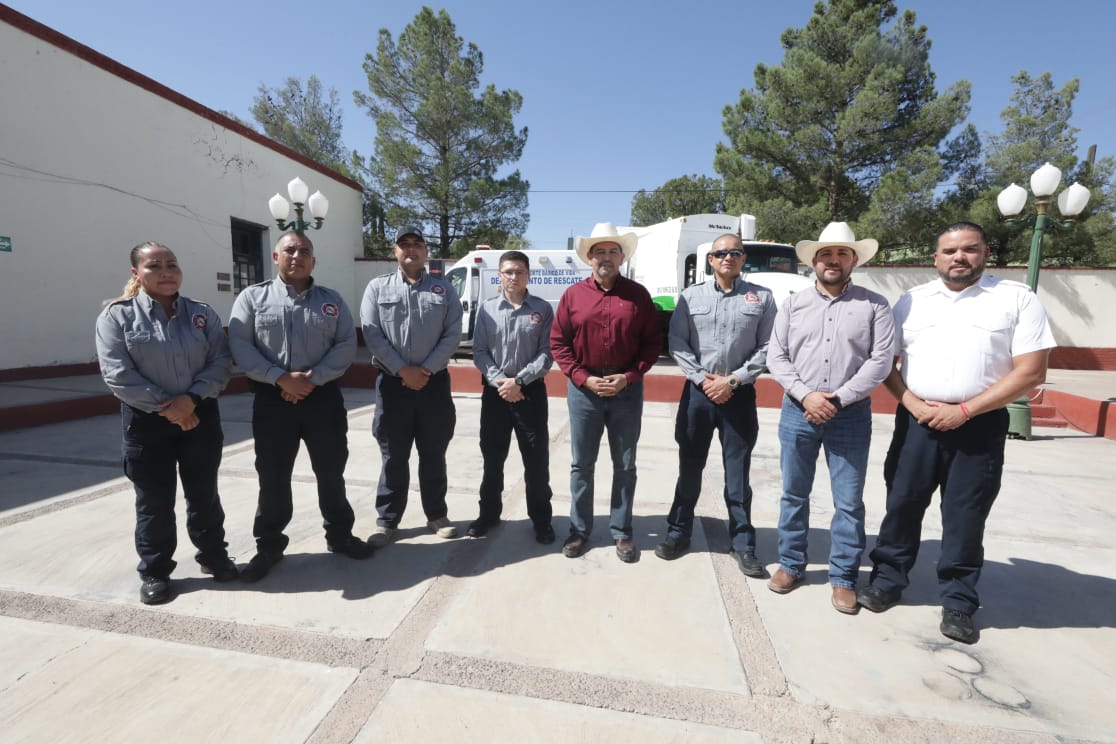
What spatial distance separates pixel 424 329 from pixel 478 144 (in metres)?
19.5

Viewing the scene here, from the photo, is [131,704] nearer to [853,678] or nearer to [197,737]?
[197,737]

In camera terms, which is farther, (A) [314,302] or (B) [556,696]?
(A) [314,302]

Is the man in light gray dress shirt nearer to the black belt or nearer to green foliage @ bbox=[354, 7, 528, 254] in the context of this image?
the black belt

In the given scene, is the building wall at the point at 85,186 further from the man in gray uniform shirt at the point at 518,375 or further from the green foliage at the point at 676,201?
the green foliage at the point at 676,201

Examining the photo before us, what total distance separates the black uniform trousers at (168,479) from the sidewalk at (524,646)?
22 cm

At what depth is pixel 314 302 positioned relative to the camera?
9.54ft

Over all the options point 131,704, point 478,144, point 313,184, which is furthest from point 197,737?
point 478,144

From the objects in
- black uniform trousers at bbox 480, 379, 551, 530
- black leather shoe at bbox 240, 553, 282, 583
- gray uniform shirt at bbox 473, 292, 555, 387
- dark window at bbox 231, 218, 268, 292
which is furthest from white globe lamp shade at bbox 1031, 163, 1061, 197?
dark window at bbox 231, 218, 268, 292

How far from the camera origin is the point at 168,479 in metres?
2.67

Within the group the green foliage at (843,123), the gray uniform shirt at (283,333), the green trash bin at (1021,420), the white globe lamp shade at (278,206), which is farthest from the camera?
the green foliage at (843,123)

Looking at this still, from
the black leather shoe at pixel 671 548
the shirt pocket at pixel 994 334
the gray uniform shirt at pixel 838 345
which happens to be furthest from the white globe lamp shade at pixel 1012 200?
the black leather shoe at pixel 671 548

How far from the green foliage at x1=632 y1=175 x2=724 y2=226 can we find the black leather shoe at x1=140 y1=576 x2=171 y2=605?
35883 mm

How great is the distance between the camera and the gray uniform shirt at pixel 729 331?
300 centimetres

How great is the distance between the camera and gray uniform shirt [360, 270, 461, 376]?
317 centimetres
